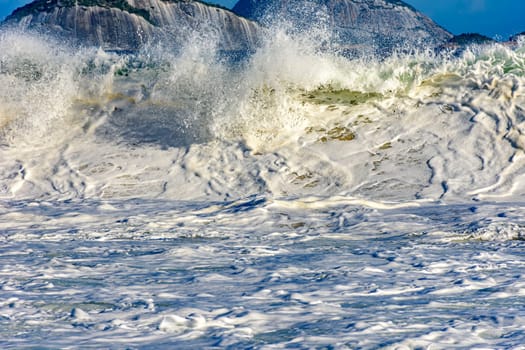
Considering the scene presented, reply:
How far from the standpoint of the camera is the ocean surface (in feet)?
12.8

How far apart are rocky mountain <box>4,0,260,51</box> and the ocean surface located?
286 ft

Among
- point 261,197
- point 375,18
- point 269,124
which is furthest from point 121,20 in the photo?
point 261,197

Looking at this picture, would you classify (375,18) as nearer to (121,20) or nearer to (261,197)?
(121,20)

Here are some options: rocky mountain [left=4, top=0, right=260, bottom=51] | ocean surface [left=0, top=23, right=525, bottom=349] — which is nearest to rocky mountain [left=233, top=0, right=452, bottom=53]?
rocky mountain [left=4, top=0, right=260, bottom=51]

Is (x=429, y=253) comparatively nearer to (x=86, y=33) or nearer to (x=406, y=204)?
(x=406, y=204)

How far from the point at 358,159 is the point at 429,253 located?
12.9 ft

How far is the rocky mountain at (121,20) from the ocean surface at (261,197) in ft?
286

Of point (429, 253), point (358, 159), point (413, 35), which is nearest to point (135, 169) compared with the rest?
point (358, 159)

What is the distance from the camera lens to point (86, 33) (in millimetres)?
106562

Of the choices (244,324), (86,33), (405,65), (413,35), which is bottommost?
(244,324)

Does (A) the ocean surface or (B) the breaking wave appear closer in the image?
(A) the ocean surface

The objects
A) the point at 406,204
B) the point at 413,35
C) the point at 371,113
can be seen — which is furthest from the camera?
the point at 413,35

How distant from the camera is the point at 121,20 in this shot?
112688 millimetres

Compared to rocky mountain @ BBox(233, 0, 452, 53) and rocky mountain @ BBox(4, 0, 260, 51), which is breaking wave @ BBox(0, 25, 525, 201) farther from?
rocky mountain @ BBox(233, 0, 452, 53)
